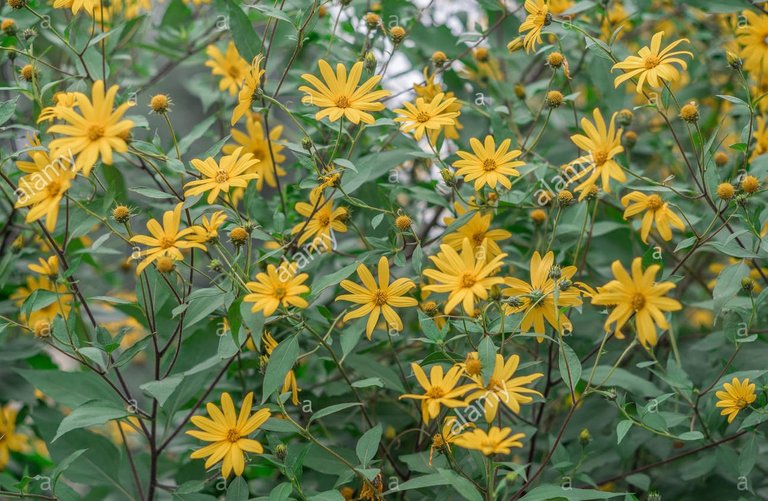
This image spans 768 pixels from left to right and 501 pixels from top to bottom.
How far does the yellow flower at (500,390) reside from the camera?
98 centimetres

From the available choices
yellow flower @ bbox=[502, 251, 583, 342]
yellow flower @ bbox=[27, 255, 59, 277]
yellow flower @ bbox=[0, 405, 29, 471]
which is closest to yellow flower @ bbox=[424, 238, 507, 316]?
yellow flower @ bbox=[502, 251, 583, 342]

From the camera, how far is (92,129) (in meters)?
0.98

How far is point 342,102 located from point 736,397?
2.20 feet

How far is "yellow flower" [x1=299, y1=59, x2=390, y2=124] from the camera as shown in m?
1.15

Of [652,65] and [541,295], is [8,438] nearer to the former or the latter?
[541,295]

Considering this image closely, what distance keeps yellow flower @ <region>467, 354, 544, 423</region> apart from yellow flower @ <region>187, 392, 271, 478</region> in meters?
0.28

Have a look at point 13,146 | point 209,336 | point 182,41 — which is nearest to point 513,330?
point 209,336

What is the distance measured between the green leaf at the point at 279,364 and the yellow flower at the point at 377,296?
80 millimetres

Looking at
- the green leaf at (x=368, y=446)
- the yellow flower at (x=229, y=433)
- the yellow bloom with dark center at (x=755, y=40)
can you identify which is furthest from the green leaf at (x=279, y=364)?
the yellow bloom with dark center at (x=755, y=40)

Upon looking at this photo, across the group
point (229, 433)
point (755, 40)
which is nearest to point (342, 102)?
point (229, 433)

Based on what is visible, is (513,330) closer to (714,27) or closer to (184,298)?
(184,298)

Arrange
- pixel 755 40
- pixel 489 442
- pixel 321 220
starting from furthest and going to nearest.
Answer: pixel 755 40, pixel 321 220, pixel 489 442

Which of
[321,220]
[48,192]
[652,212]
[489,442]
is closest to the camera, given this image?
[489,442]

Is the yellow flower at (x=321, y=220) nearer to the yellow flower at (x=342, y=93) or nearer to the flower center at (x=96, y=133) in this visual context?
the yellow flower at (x=342, y=93)
